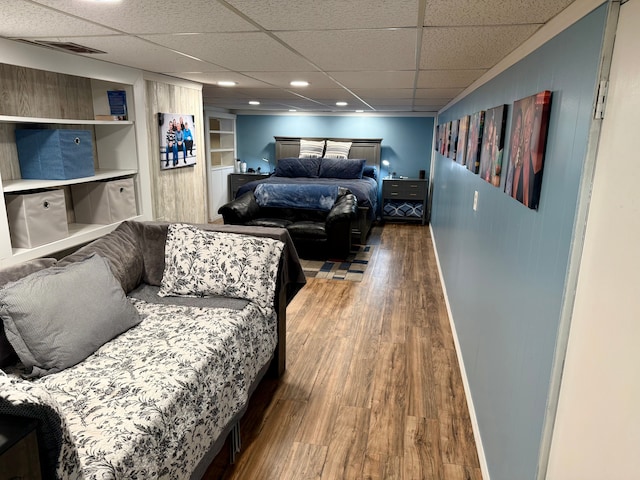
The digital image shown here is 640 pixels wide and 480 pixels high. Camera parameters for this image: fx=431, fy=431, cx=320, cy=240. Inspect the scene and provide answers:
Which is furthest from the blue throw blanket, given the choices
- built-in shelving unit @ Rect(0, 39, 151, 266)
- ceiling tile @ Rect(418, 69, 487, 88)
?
built-in shelving unit @ Rect(0, 39, 151, 266)

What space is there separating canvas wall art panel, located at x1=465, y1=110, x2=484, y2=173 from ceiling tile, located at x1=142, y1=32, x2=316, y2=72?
45.6 inches

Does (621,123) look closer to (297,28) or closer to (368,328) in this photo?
(297,28)

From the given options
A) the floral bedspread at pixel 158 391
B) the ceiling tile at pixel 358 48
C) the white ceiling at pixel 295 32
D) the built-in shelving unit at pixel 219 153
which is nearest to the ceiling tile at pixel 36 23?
the white ceiling at pixel 295 32

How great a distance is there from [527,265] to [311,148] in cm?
700

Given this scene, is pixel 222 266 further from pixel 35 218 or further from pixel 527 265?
pixel 527 265

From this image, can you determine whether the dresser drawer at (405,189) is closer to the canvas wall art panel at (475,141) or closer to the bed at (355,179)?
the bed at (355,179)

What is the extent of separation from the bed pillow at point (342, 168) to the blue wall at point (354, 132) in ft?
2.68

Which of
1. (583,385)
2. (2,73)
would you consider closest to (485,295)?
(583,385)

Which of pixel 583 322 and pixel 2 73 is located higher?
pixel 2 73

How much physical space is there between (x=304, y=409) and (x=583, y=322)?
5.78 feet

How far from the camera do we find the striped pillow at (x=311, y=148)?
8.17 m

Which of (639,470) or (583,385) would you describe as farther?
(583,385)

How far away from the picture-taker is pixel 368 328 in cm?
358

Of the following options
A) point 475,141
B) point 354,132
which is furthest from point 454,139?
point 354,132
